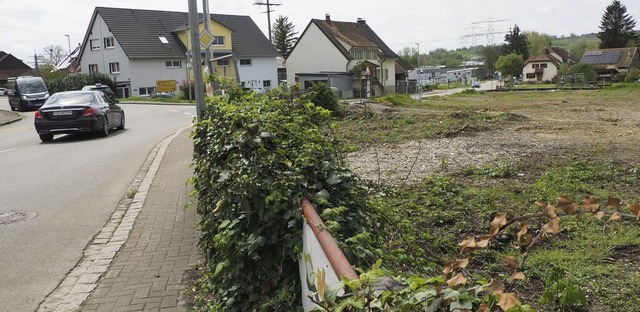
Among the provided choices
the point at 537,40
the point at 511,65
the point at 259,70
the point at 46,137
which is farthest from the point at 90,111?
the point at 537,40

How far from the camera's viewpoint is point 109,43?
220ft

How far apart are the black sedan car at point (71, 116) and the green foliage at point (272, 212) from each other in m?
16.1

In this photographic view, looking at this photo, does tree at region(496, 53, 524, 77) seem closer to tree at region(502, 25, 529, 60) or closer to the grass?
tree at region(502, 25, 529, 60)

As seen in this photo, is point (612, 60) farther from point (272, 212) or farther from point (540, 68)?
point (272, 212)

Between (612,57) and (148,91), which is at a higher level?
(612,57)

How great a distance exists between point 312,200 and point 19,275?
162 inches

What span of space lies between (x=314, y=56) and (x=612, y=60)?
175 ft

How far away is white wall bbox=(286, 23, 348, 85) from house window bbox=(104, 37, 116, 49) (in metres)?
19.6

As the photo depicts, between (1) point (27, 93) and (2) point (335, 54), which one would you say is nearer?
(1) point (27, 93)

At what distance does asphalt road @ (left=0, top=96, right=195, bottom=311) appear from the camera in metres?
6.23

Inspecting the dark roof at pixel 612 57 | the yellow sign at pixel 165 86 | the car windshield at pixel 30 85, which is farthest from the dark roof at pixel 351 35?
the car windshield at pixel 30 85

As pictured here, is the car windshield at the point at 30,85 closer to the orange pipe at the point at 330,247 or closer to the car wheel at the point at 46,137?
the car wheel at the point at 46,137

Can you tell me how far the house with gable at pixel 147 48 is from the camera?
6462 cm

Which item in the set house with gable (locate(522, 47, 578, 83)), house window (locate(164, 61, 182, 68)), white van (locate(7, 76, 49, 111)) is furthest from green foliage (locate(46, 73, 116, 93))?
house with gable (locate(522, 47, 578, 83))
